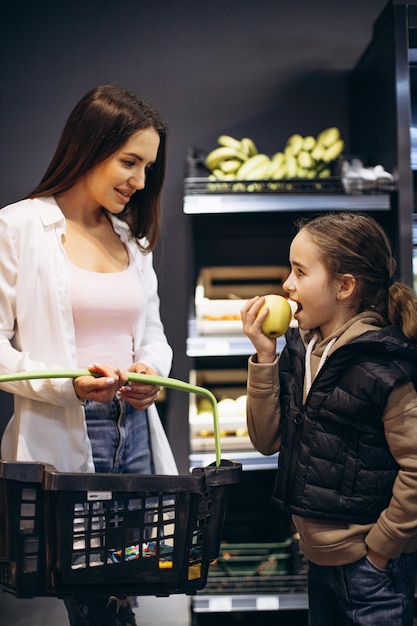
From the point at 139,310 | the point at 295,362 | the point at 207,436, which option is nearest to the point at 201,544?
the point at 295,362

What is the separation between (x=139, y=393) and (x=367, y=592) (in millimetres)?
680

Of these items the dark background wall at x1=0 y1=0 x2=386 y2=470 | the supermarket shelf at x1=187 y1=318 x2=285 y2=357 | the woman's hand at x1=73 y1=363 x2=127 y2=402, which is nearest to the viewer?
the woman's hand at x1=73 y1=363 x2=127 y2=402

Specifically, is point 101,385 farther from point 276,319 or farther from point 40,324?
point 276,319

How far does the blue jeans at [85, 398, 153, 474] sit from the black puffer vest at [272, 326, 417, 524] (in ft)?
1.37

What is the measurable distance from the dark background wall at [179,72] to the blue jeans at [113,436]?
1727mm

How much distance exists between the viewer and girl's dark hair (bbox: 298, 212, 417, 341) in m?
1.93

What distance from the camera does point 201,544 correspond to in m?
1.55

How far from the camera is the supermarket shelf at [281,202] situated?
3.18 metres

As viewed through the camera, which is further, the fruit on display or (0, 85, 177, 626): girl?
the fruit on display

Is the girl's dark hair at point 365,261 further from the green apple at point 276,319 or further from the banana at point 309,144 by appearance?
the banana at point 309,144

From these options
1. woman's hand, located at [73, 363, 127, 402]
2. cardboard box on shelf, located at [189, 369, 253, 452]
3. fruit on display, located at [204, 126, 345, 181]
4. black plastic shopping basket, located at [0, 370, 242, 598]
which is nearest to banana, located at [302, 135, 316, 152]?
fruit on display, located at [204, 126, 345, 181]

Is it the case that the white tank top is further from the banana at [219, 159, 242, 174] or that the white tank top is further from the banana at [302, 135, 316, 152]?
the banana at [302, 135, 316, 152]

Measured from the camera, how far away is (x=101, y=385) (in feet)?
5.87

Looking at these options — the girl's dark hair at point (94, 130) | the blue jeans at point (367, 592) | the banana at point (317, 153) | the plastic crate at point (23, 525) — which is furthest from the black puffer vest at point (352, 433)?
the banana at point (317, 153)
